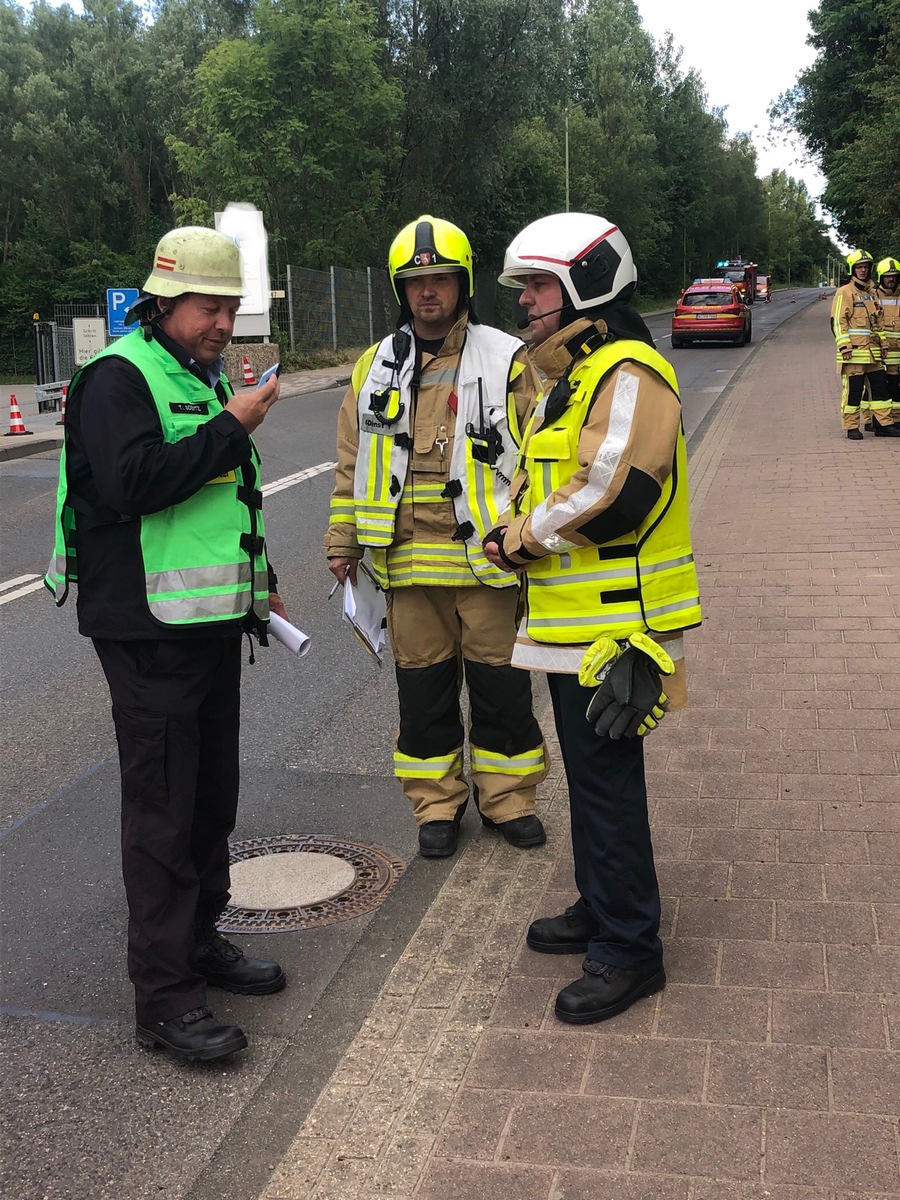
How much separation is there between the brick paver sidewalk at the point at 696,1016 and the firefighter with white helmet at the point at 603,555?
24cm

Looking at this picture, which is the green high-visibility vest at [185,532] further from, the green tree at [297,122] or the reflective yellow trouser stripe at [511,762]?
the green tree at [297,122]

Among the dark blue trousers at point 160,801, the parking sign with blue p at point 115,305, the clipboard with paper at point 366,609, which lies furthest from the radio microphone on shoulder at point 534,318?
the parking sign with blue p at point 115,305

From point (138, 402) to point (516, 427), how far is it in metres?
1.53

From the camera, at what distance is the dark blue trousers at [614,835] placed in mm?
3328

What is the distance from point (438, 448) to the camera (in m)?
4.32

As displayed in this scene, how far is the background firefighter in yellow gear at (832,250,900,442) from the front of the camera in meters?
14.1

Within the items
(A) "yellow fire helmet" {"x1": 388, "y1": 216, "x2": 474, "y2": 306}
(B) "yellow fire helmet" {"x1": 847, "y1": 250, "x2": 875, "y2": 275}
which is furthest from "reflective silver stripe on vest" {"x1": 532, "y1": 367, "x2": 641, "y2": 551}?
(B) "yellow fire helmet" {"x1": 847, "y1": 250, "x2": 875, "y2": 275}

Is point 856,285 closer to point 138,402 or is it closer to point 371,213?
point 138,402

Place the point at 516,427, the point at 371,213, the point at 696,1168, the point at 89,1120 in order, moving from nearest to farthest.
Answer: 1. the point at 696,1168
2. the point at 89,1120
3. the point at 516,427
4. the point at 371,213

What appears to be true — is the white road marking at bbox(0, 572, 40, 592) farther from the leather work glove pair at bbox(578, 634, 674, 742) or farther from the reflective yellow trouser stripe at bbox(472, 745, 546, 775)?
the leather work glove pair at bbox(578, 634, 674, 742)

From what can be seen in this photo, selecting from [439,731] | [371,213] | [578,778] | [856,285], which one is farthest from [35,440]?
[371,213]

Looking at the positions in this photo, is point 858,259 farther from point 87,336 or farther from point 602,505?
point 602,505

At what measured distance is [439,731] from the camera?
455cm

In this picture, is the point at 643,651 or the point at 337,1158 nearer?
the point at 337,1158
